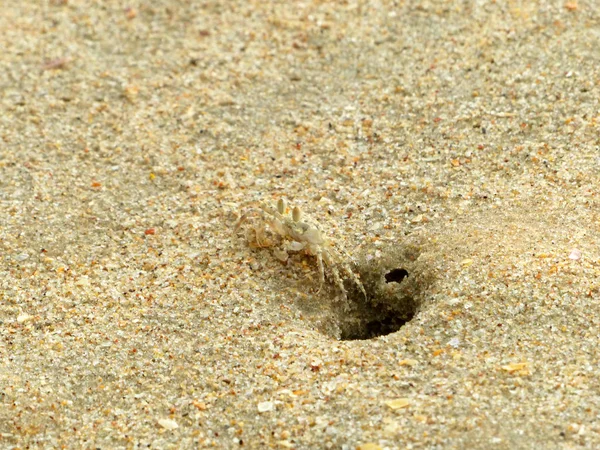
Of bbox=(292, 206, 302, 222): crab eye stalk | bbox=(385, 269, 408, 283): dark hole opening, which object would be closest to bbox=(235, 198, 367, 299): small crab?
bbox=(292, 206, 302, 222): crab eye stalk

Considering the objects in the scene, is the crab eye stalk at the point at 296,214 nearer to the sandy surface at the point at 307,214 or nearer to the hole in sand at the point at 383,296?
the sandy surface at the point at 307,214

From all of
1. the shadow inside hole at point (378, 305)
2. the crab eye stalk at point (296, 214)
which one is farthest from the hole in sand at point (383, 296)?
the crab eye stalk at point (296, 214)

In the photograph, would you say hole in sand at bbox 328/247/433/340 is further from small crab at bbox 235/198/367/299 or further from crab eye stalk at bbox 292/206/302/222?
crab eye stalk at bbox 292/206/302/222

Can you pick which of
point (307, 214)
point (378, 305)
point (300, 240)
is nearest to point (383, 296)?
point (378, 305)

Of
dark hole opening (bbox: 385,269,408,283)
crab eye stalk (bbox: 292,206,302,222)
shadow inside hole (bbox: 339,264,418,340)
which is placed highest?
crab eye stalk (bbox: 292,206,302,222)

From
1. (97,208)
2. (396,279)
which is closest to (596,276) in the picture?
(396,279)

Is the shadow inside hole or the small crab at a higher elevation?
the small crab
